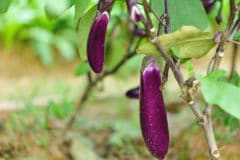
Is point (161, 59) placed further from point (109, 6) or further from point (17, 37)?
point (17, 37)

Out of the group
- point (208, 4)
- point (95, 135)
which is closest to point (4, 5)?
point (208, 4)

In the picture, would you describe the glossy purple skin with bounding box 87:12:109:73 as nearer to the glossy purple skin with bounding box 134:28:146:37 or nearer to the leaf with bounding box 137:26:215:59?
the leaf with bounding box 137:26:215:59

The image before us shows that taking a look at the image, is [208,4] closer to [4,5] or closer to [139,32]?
[139,32]

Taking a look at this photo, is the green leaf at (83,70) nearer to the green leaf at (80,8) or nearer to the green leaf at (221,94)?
the green leaf at (80,8)

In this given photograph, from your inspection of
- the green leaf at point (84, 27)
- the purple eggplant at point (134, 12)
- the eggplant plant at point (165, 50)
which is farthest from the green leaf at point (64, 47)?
the purple eggplant at point (134, 12)

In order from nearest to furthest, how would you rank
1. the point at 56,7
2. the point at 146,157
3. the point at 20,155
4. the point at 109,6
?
the point at 109,6 → the point at 56,7 → the point at 20,155 → the point at 146,157

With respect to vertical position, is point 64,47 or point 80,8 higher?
point 80,8

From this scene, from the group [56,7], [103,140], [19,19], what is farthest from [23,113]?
[19,19]
